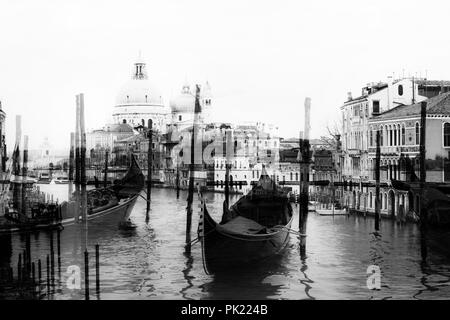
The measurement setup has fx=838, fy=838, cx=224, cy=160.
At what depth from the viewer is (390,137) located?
1032 centimetres

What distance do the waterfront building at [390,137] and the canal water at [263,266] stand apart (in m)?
0.83

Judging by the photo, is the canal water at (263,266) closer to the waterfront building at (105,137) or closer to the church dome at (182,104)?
the waterfront building at (105,137)

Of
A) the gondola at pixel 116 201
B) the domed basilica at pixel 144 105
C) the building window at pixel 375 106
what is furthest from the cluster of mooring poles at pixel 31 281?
the domed basilica at pixel 144 105

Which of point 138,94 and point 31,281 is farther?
point 138,94

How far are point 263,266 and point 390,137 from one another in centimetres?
459

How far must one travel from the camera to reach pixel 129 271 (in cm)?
595

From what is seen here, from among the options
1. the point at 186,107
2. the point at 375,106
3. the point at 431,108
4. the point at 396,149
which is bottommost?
the point at 396,149

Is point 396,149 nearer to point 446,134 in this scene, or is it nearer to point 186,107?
point 446,134

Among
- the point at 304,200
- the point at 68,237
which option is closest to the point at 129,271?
the point at 68,237

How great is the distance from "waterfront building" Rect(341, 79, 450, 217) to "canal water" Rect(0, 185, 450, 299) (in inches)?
32.8

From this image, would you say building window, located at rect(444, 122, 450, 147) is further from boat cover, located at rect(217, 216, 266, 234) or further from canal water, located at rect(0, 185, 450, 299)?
boat cover, located at rect(217, 216, 266, 234)

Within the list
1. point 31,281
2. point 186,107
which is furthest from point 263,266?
point 186,107

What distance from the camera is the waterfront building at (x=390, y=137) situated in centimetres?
940
